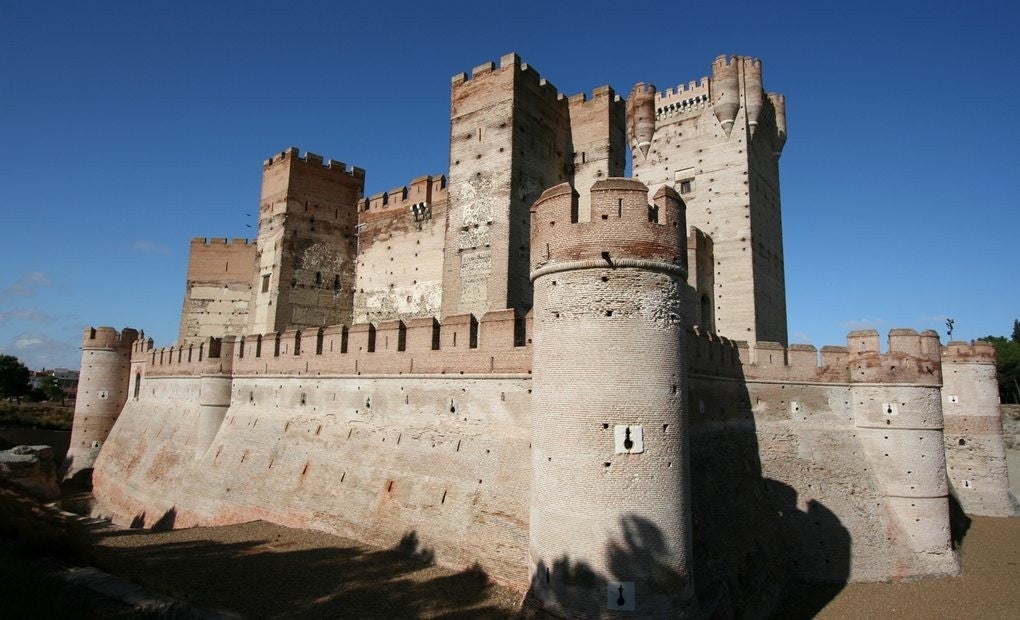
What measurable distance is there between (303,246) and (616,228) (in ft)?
60.8

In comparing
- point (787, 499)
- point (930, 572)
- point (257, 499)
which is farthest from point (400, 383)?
point (930, 572)

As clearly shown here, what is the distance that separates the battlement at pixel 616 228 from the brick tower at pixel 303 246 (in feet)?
56.7

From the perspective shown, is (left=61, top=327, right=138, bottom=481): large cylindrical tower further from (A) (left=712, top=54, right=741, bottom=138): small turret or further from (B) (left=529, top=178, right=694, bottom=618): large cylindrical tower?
(A) (left=712, top=54, right=741, bottom=138): small turret

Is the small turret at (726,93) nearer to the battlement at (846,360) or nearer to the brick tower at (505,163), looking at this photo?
the brick tower at (505,163)

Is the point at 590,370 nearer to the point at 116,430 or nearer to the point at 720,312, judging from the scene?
the point at 720,312

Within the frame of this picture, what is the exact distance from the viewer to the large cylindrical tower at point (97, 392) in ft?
89.5

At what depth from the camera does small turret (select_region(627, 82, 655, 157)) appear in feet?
76.0

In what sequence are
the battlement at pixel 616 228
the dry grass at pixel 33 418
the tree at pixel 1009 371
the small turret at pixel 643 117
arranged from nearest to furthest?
the battlement at pixel 616 228, the small turret at pixel 643 117, the dry grass at pixel 33 418, the tree at pixel 1009 371

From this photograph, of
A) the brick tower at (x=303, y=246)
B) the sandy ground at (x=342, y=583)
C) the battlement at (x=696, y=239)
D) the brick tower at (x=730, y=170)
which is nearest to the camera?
the sandy ground at (x=342, y=583)

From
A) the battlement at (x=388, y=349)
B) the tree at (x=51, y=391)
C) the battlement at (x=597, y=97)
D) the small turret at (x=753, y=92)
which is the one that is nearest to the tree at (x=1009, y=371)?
the small turret at (x=753, y=92)

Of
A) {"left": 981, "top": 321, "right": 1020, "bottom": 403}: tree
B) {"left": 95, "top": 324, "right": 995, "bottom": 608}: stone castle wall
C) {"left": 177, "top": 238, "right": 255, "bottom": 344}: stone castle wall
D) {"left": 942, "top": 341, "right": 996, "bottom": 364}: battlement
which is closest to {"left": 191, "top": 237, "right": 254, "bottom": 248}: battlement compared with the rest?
{"left": 177, "top": 238, "right": 255, "bottom": 344}: stone castle wall

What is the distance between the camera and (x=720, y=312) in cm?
2009

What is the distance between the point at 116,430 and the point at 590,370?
26.3m

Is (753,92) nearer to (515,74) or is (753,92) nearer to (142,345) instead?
(515,74)
